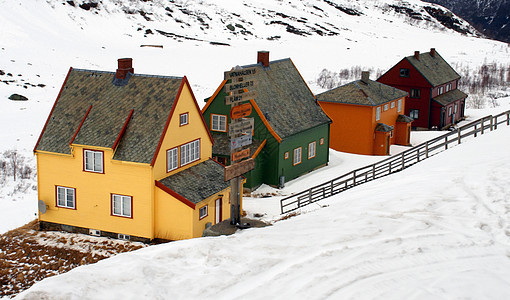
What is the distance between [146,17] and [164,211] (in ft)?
251

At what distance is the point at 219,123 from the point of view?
128 feet

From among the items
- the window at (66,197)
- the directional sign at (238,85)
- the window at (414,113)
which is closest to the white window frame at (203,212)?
the window at (66,197)

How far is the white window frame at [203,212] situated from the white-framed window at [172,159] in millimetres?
2420

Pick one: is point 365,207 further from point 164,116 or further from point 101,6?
point 101,6

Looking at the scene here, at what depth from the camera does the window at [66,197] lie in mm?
28922

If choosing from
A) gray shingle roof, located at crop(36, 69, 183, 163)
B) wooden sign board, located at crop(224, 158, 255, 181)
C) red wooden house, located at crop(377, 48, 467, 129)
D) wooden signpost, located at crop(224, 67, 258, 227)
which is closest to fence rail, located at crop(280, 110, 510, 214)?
wooden sign board, located at crop(224, 158, 255, 181)

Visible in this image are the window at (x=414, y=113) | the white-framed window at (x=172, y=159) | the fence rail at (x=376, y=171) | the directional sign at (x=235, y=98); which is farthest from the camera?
the window at (x=414, y=113)

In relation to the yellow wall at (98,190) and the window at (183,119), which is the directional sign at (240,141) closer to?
the yellow wall at (98,190)

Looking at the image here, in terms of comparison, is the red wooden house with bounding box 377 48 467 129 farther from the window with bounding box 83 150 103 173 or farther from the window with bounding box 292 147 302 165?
the window with bounding box 83 150 103 173

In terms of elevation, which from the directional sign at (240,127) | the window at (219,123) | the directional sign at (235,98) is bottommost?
the window at (219,123)

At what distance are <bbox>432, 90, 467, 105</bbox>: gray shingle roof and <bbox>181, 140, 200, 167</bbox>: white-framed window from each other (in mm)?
34725

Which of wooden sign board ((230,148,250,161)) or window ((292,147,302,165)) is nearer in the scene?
wooden sign board ((230,148,250,161))

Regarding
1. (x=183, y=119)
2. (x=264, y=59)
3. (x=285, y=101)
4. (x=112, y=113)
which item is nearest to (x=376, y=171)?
(x=183, y=119)

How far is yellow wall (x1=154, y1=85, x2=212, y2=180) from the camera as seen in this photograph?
27984 mm
